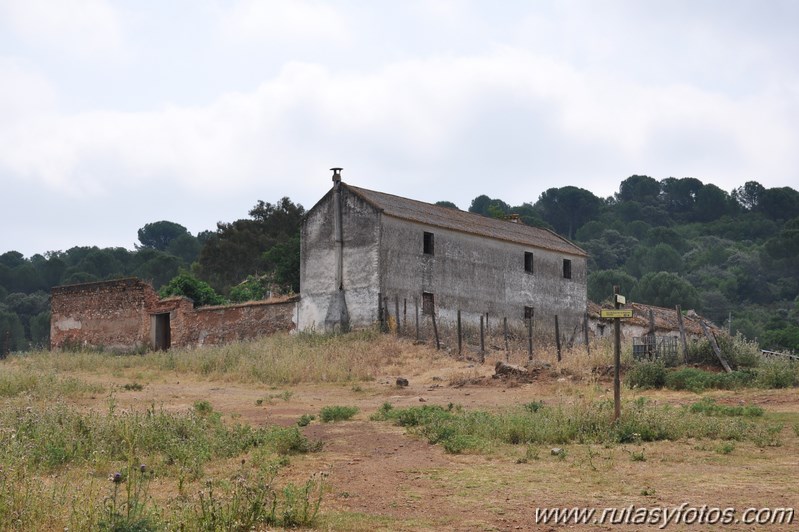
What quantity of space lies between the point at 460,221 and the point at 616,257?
6211 cm

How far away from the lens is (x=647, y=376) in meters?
22.9

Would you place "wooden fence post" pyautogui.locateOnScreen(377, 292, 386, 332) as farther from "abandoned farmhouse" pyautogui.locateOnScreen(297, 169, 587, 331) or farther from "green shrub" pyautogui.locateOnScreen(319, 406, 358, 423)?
"green shrub" pyautogui.locateOnScreen(319, 406, 358, 423)

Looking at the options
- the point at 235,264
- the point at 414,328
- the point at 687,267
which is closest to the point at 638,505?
the point at 414,328

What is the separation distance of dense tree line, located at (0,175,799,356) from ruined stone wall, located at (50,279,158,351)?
2.49m

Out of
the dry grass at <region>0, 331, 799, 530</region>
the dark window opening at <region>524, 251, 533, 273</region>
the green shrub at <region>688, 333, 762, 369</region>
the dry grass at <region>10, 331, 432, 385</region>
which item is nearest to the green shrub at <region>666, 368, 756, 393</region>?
the dry grass at <region>0, 331, 799, 530</region>

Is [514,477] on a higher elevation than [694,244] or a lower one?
lower

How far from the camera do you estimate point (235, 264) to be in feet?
213

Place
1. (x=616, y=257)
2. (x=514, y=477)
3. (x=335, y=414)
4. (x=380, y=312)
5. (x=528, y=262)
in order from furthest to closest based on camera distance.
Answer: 1. (x=616, y=257)
2. (x=528, y=262)
3. (x=380, y=312)
4. (x=335, y=414)
5. (x=514, y=477)

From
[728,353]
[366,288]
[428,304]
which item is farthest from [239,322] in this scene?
[728,353]

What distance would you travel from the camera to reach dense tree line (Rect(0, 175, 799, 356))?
63.9 m

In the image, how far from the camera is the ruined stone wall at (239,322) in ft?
121

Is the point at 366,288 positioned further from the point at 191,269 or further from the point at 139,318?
the point at 191,269

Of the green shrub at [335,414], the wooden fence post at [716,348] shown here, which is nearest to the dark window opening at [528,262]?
the wooden fence post at [716,348]

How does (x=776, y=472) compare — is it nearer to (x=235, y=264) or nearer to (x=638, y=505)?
(x=638, y=505)
